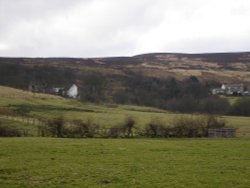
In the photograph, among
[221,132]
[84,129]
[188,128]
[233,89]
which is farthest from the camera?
[233,89]

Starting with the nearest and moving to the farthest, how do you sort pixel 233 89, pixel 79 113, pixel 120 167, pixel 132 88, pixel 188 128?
pixel 120 167
pixel 188 128
pixel 79 113
pixel 132 88
pixel 233 89

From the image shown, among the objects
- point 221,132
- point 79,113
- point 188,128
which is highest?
point 79,113

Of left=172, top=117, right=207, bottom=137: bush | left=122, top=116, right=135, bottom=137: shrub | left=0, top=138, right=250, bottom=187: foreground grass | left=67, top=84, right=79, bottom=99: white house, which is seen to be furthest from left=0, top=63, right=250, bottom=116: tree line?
left=0, top=138, right=250, bottom=187: foreground grass

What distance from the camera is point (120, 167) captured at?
2294 cm

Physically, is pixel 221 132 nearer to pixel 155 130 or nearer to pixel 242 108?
pixel 155 130

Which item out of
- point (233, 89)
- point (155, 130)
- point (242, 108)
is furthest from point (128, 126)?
point (233, 89)

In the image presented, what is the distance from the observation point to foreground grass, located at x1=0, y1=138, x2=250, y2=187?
18781 mm

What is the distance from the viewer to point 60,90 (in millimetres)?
152875

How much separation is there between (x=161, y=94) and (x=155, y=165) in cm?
12402

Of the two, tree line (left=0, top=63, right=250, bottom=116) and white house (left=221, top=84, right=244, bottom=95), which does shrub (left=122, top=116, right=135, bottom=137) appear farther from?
white house (left=221, top=84, right=244, bottom=95)

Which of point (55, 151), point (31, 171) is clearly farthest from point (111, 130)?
point (31, 171)

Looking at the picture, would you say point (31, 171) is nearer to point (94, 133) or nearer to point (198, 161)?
point (198, 161)

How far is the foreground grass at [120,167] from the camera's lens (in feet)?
61.6

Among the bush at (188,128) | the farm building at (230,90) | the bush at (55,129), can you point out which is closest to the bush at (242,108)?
the farm building at (230,90)
